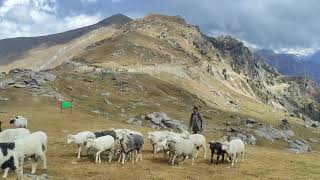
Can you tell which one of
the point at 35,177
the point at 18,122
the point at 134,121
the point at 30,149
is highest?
the point at 134,121

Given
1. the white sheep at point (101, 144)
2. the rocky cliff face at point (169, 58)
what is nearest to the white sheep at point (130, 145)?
the white sheep at point (101, 144)

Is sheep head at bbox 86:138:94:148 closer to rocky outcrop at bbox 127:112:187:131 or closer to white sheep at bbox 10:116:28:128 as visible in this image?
white sheep at bbox 10:116:28:128

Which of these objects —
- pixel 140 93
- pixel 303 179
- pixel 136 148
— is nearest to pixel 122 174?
pixel 136 148

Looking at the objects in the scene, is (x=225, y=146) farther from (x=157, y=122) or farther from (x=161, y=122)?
(x=161, y=122)

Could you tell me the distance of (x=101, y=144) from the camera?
30.2m

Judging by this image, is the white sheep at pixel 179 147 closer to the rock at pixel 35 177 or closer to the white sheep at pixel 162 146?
the white sheep at pixel 162 146

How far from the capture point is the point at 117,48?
501 ft

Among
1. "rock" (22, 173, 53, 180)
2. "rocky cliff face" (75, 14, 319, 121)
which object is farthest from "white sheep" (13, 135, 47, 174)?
"rocky cliff face" (75, 14, 319, 121)

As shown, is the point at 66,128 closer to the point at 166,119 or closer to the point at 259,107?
the point at 166,119

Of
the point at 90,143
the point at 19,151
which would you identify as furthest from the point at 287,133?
the point at 19,151

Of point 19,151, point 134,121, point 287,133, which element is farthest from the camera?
point 287,133

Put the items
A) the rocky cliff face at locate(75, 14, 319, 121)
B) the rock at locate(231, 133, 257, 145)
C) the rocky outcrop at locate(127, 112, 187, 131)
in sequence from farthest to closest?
the rocky cliff face at locate(75, 14, 319, 121)
the rock at locate(231, 133, 257, 145)
the rocky outcrop at locate(127, 112, 187, 131)

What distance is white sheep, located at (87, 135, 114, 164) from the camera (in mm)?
30141

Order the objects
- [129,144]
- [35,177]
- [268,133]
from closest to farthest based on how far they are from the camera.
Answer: [35,177] < [129,144] < [268,133]
